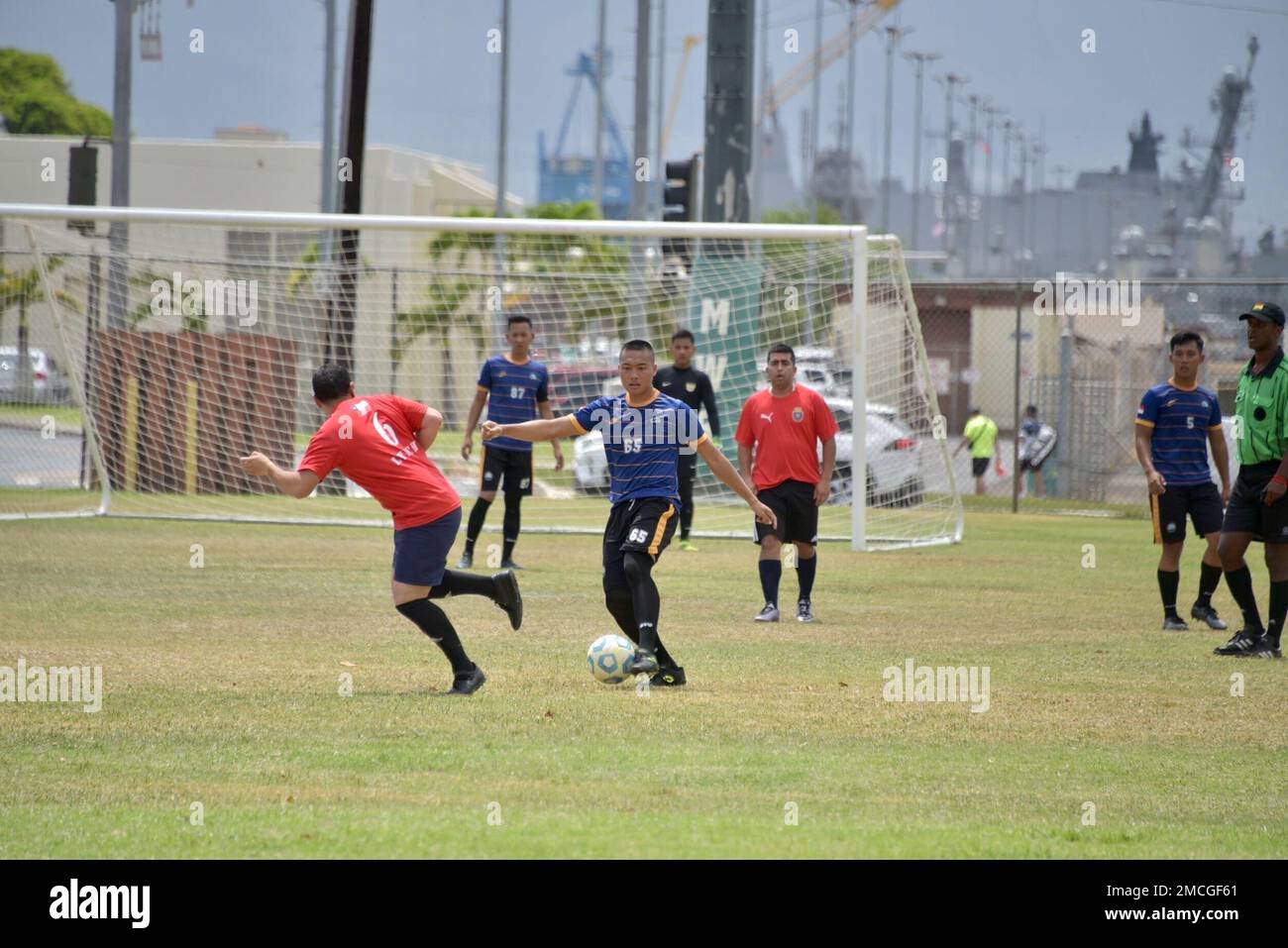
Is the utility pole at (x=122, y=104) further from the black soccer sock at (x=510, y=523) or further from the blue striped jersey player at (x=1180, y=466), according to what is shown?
the blue striped jersey player at (x=1180, y=466)

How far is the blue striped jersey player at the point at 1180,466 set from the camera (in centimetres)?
1224

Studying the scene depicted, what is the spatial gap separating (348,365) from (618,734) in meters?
14.5

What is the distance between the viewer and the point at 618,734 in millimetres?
7605

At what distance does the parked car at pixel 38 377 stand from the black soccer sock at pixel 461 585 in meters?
15.0

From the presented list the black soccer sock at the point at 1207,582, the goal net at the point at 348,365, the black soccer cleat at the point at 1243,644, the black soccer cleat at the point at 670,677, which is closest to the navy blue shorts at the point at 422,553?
the black soccer cleat at the point at 670,677

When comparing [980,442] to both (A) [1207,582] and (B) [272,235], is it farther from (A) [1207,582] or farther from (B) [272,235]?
(A) [1207,582]

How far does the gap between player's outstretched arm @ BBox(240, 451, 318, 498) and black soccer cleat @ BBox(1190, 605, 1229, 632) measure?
7173 millimetres

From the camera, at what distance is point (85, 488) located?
2272cm

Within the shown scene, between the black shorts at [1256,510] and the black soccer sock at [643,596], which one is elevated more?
the black shorts at [1256,510]

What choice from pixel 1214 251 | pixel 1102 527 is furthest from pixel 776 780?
pixel 1214 251

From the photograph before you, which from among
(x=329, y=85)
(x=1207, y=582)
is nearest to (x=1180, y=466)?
(x=1207, y=582)

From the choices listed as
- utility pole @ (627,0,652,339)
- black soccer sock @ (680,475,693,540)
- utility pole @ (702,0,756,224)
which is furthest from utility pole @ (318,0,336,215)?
black soccer sock @ (680,475,693,540)

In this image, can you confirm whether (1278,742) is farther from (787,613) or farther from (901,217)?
(901,217)

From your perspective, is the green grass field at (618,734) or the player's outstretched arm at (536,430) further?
the player's outstretched arm at (536,430)
